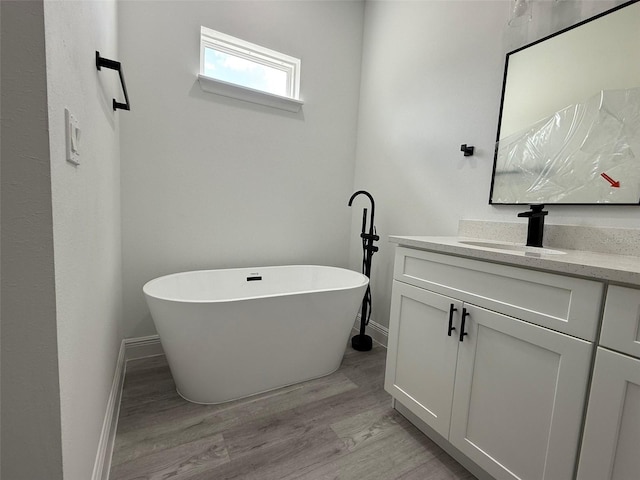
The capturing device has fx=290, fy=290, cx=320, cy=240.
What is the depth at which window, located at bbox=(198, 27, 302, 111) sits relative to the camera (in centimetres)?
208

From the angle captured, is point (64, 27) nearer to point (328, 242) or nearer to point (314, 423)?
point (314, 423)

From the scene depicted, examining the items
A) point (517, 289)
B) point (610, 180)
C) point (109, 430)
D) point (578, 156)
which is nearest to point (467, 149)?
point (578, 156)

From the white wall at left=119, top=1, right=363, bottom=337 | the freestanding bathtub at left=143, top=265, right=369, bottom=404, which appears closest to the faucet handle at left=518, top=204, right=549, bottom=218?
the freestanding bathtub at left=143, top=265, right=369, bottom=404

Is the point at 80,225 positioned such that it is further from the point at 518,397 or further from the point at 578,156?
the point at 578,156

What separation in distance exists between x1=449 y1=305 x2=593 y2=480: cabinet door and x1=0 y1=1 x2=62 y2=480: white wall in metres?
1.26

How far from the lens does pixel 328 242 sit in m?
2.68

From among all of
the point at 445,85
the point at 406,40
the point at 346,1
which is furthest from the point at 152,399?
the point at 346,1

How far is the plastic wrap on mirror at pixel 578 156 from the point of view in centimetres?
116

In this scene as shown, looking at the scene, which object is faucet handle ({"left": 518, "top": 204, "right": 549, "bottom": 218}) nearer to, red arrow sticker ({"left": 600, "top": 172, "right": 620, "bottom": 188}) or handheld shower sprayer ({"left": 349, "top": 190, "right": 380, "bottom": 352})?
red arrow sticker ({"left": 600, "top": 172, "right": 620, "bottom": 188})

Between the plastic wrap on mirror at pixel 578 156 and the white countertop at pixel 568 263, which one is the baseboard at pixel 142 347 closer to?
the white countertop at pixel 568 263

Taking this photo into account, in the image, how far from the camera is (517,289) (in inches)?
39.1

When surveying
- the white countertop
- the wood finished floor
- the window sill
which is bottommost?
the wood finished floor

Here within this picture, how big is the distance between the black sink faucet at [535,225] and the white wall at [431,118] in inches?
5.3

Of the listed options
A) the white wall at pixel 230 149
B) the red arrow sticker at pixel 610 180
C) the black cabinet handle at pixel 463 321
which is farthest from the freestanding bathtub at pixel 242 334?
the red arrow sticker at pixel 610 180
